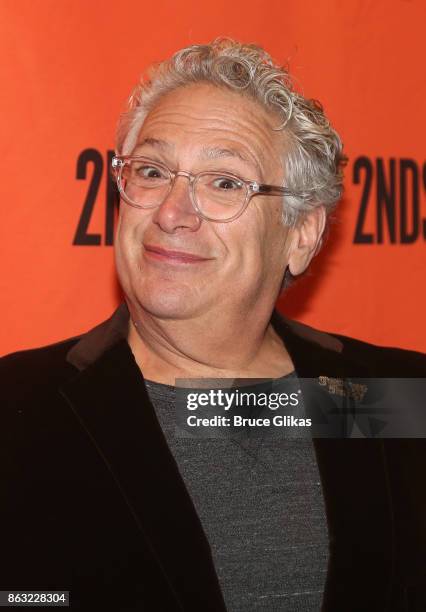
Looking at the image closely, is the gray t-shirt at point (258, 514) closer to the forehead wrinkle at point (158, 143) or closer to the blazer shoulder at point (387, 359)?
the blazer shoulder at point (387, 359)

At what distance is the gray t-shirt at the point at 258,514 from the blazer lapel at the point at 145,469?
0.24 feet

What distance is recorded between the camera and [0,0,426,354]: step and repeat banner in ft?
7.15

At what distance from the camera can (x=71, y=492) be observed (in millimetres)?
1555

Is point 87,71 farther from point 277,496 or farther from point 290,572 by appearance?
point 290,572

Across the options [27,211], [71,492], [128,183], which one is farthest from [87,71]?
[71,492]

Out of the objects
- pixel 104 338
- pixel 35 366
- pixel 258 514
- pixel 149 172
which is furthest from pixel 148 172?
pixel 258 514

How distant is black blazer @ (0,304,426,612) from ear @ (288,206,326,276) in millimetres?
423

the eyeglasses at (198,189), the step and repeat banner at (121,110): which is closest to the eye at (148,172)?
the eyeglasses at (198,189)

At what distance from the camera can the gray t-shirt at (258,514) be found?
5.22 ft

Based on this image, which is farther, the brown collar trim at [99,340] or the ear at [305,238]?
the ear at [305,238]

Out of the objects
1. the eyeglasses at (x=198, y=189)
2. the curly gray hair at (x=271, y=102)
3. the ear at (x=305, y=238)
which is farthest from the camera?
the ear at (x=305, y=238)

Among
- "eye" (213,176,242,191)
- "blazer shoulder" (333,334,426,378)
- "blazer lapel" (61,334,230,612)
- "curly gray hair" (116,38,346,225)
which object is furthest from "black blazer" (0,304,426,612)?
"curly gray hair" (116,38,346,225)

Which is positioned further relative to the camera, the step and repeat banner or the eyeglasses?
the step and repeat banner

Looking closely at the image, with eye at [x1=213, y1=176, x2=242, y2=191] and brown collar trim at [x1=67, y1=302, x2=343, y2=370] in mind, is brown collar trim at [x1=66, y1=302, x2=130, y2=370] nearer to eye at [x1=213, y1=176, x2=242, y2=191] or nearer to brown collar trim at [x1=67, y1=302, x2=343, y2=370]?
brown collar trim at [x1=67, y1=302, x2=343, y2=370]
